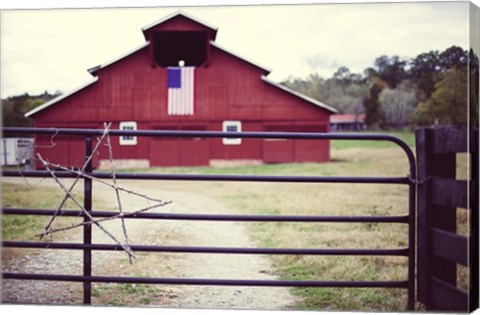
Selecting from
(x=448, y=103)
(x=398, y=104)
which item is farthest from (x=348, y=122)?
(x=448, y=103)

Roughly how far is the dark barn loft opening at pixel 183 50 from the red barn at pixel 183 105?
18 mm

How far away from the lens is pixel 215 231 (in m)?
6.10

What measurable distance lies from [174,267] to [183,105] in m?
5.37

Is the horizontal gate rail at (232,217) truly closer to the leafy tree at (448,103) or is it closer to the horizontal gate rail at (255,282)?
the horizontal gate rail at (255,282)

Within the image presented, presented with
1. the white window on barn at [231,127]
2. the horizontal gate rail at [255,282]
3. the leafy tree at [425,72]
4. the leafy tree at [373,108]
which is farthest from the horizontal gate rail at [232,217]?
the white window on barn at [231,127]

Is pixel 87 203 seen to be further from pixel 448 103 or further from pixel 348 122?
pixel 348 122

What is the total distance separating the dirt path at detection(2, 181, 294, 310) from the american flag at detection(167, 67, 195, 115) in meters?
2.83

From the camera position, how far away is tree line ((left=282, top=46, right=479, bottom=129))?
4.41 meters

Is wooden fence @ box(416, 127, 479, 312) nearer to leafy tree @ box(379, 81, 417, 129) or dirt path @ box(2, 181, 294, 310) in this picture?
dirt path @ box(2, 181, 294, 310)

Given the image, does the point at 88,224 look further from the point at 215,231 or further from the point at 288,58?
the point at 288,58

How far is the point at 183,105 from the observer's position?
30.7 ft

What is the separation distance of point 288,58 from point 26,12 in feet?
9.68

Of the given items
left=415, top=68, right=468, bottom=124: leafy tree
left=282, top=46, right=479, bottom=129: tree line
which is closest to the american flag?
left=282, top=46, right=479, bottom=129: tree line

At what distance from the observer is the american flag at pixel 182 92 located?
8.85 meters
